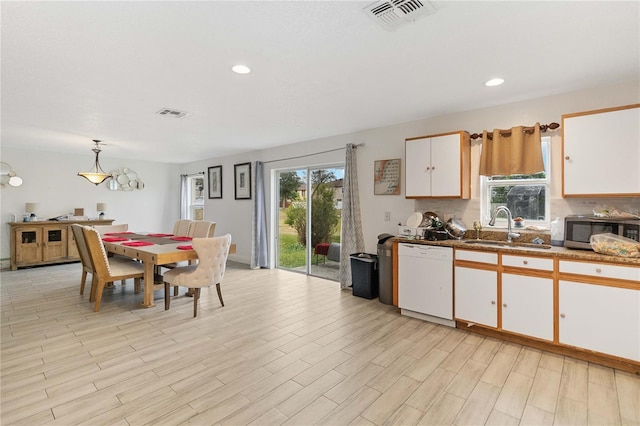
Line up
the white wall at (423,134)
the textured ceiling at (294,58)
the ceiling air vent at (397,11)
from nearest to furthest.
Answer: the ceiling air vent at (397,11)
the textured ceiling at (294,58)
the white wall at (423,134)

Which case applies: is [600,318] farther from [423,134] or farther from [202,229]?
[202,229]

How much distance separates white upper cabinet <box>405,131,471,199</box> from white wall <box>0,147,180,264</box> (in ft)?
21.3

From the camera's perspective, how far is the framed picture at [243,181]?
6.59m

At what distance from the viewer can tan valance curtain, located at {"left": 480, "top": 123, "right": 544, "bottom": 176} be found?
3170 millimetres

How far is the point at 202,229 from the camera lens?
518cm

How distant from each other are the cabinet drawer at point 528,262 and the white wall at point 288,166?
0.71 meters

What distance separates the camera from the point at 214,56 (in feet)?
7.79

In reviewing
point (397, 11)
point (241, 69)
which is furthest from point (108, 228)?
point (397, 11)

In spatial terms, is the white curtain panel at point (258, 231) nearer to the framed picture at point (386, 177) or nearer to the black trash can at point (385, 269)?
the framed picture at point (386, 177)

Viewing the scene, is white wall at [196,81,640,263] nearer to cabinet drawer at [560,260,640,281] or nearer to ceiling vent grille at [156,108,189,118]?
cabinet drawer at [560,260,640,281]

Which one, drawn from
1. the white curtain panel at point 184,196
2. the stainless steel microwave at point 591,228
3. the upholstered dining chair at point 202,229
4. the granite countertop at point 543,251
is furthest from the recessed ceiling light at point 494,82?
the white curtain panel at point 184,196

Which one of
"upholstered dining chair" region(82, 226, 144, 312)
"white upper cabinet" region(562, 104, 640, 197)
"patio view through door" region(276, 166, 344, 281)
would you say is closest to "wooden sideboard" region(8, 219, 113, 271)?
"upholstered dining chair" region(82, 226, 144, 312)

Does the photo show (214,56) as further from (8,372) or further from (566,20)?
(8,372)

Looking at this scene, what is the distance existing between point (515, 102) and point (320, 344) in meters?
3.15
